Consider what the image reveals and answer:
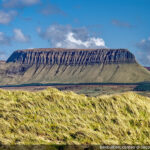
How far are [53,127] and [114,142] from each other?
2229mm

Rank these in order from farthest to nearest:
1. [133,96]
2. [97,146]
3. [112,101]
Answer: [133,96]
[112,101]
[97,146]

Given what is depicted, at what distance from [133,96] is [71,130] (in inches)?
161

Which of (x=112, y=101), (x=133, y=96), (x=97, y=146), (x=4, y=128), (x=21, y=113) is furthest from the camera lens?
(x=133, y=96)

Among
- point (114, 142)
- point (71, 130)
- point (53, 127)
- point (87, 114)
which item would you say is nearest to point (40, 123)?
point (53, 127)

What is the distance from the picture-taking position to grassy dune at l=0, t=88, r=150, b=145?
10516 mm

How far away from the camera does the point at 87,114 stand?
1186 centimetres

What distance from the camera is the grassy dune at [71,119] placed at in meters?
10.5

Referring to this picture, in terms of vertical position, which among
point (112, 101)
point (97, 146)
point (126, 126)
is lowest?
point (97, 146)

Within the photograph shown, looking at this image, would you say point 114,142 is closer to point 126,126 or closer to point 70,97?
point 126,126

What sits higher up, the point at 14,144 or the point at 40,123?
the point at 40,123

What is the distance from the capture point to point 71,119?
1145 cm

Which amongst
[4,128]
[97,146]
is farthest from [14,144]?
[97,146]

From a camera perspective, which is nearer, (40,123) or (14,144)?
(14,144)

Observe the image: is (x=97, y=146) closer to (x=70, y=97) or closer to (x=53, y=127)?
(x=53, y=127)
